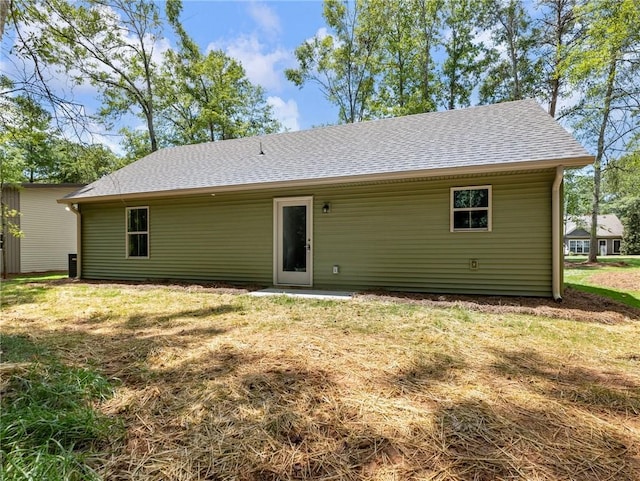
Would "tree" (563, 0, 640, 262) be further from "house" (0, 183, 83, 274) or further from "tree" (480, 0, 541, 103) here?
"house" (0, 183, 83, 274)

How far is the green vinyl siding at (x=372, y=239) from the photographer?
→ 20.0 ft

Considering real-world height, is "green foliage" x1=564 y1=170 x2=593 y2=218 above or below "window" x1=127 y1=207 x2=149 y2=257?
above

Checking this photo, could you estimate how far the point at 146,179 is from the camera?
972 cm

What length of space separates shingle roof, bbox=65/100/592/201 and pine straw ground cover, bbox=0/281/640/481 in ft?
9.91

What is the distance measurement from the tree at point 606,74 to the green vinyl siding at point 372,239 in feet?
9.73

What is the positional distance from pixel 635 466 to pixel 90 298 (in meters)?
7.63

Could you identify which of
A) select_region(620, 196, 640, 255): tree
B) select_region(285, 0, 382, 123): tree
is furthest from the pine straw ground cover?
select_region(620, 196, 640, 255): tree

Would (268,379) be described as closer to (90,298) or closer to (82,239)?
→ (90,298)

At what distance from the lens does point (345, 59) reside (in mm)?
19031

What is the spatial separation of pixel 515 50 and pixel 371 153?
15107mm

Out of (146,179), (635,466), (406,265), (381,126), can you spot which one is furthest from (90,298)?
(381,126)

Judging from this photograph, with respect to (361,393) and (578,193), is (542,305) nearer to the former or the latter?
(361,393)

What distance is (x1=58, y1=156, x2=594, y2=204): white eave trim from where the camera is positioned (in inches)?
214

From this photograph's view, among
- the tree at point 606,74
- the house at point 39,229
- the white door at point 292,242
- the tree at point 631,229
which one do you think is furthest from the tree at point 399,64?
the tree at point 631,229
